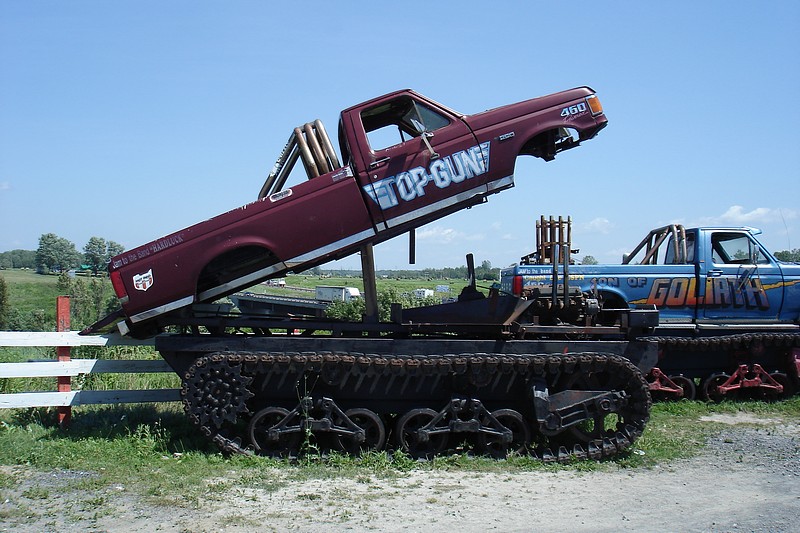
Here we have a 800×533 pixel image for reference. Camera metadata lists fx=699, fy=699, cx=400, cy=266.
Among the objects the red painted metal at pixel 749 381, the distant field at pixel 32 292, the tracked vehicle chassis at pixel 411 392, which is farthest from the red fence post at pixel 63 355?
the distant field at pixel 32 292

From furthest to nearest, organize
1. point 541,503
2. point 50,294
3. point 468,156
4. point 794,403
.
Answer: point 50,294, point 794,403, point 468,156, point 541,503

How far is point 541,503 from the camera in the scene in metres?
6.52

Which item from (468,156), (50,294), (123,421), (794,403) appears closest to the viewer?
(468,156)

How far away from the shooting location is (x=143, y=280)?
25.8ft

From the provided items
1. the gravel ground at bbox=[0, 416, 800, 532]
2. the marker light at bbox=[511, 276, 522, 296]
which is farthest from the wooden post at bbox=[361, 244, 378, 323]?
the marker light at bbox=[511, 276, 522, 296]

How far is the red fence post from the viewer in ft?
29.2

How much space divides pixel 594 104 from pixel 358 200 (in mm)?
2939

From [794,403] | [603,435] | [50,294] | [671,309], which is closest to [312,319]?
[603,435]

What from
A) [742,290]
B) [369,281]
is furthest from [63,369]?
[742,290]

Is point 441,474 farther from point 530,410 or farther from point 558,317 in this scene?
point 558,317

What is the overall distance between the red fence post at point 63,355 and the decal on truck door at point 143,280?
192 centimetres

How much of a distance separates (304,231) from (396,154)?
134 centimetres

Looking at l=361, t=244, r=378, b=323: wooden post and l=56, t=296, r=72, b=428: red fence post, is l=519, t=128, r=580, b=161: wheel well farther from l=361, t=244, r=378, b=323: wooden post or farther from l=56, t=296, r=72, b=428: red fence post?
l=56, t=296, r=72, b=428: red fence post

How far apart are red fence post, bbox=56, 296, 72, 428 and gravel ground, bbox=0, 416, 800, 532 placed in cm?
164
